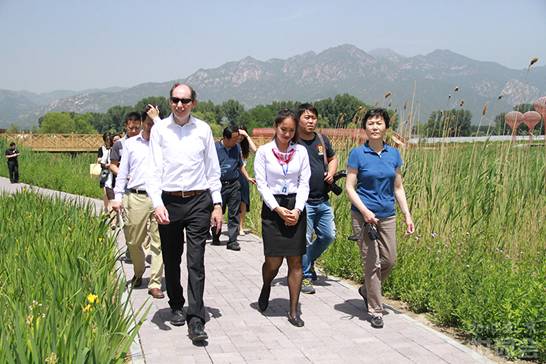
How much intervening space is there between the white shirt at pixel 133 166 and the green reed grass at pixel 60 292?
46cm

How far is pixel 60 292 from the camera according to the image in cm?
380

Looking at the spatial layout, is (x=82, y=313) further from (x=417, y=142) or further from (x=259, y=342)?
(x=417, y=142)

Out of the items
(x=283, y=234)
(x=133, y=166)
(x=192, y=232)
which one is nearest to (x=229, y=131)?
(x=133, y=166)

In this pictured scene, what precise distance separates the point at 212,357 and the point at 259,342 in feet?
1.51

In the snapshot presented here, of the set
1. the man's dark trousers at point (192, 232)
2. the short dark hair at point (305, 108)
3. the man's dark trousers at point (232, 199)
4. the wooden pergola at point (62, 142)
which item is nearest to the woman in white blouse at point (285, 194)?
the man's dark trousers at point (192, 232)

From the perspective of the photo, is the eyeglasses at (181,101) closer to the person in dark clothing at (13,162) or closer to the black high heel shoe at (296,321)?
the black high heel shoe at (296,321)

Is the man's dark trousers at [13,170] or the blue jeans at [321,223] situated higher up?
the blue jeans at [321,223]

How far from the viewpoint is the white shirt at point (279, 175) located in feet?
16.7

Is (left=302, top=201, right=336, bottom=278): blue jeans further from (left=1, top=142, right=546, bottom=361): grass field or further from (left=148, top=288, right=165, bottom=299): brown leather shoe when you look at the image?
(left=148, top=288, right=165, bottom=299): brown leather shoe

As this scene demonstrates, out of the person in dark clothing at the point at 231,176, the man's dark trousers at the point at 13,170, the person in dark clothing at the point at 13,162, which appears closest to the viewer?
the person in dark clothing at the point at 231,176

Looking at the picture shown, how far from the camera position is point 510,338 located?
4.31 meters

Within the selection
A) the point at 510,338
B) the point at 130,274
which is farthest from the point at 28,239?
the point at 510,338

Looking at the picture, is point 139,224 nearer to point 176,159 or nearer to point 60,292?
point 176,159

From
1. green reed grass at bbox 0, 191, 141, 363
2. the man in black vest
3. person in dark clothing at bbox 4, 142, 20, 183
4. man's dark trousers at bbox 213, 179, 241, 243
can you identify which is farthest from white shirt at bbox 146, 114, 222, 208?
person in dark clothing at bbox 4, 142, 20, 183
